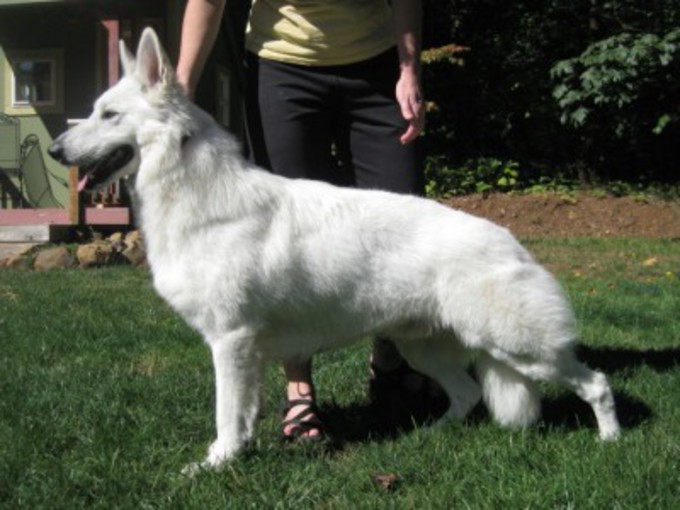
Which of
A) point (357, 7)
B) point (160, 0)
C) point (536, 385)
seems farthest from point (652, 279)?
point (160, 0)

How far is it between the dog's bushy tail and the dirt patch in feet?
25.6

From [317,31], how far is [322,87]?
0.83ft

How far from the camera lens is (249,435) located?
3346 mm

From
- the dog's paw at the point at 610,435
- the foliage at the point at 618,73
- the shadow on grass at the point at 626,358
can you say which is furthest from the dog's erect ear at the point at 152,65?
the foliage at the point at 618,73

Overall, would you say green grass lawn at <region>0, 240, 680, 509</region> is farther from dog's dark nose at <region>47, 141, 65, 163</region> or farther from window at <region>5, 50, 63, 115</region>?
window at <region>5, 50, 63, 115</region>

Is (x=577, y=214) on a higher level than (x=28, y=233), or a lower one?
higher

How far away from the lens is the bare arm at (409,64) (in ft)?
12.4

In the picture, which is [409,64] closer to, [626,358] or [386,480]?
[386,480]

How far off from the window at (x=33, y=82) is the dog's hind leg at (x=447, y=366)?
39.4ft

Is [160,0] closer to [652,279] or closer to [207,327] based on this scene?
[652,279]

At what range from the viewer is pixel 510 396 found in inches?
143

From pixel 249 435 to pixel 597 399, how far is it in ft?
4.90

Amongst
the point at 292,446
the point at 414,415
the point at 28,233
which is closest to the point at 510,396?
the point at 414,415

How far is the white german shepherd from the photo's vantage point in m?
3.27
